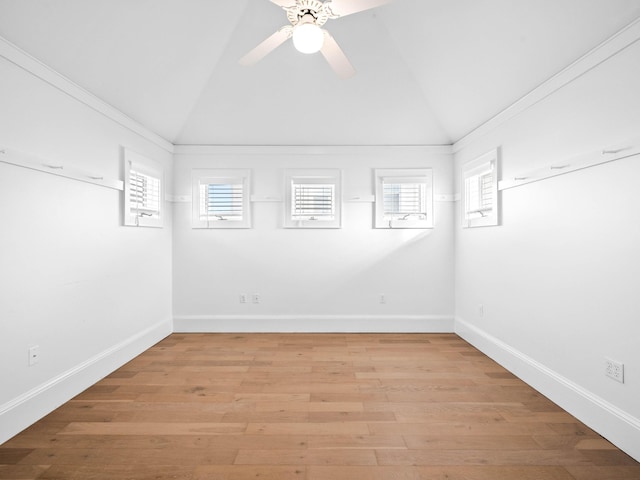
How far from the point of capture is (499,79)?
3080 millimetres

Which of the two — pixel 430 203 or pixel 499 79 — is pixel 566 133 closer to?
pixel 499 79

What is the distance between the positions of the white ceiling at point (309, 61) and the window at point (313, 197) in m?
0.45

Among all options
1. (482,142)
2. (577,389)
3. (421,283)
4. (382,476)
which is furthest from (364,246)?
(382,476)

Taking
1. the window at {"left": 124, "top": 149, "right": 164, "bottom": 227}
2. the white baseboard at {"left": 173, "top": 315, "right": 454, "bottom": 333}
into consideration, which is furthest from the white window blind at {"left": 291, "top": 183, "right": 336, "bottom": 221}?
the window at {"left": 124, "top": 149, "right": 164, "bottom": 227}

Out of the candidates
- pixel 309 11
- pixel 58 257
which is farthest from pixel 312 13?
pixel 58 257

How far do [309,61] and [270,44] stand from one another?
148 centimetres

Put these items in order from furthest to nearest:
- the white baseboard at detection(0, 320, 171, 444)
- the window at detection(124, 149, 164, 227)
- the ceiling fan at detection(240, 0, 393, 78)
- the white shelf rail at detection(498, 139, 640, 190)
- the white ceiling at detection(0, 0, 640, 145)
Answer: the window at detection(124, 149, 164, 227) < the white ceiling at detection(0, 0, 640, 145) < the white baseboard at detection(0, 320, 171, 444) < the white shelf rail at detection(498, 139, 640, 190) < the ceiling fan at detection(240, 0, 393, 78)

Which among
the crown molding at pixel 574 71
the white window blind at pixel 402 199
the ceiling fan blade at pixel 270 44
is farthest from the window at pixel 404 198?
the ceiling fan blade at pixel 270 44

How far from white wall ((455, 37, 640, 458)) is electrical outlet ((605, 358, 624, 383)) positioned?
→ 0.12ft

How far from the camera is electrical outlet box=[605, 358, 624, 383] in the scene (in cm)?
213

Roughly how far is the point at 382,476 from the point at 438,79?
11.7ft

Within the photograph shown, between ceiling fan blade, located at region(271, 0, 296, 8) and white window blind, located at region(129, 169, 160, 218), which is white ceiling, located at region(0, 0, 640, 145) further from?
ceiling fan blade, located at region(271, 0, 296, 8)

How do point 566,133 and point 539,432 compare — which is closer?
point 539,432

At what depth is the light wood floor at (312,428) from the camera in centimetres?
193
